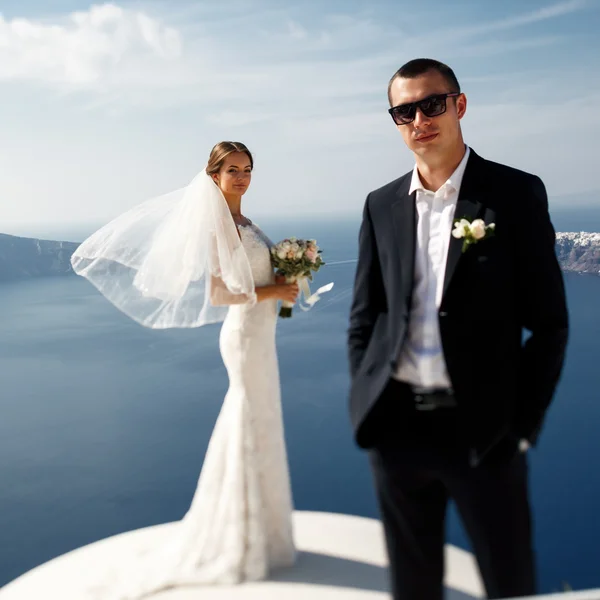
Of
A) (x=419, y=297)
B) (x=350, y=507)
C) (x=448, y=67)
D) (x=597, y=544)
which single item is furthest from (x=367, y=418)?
(x=597, y=544)

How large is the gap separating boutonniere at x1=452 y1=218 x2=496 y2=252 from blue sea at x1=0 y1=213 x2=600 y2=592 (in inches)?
416

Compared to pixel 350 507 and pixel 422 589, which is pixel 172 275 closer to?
pixel 422 589

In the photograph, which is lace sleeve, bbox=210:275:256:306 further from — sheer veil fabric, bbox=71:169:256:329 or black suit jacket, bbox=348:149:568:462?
black suit jacket, bbox=348:149:568:462

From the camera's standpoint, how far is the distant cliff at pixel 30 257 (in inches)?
1725

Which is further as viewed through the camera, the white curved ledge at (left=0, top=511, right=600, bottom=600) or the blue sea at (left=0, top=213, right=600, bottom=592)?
the blue sea at (left=0, top=213, right=600, bottom=592)

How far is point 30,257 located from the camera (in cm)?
4466

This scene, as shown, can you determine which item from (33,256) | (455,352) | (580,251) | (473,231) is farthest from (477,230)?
(33,256)

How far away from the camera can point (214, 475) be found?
11.0ft

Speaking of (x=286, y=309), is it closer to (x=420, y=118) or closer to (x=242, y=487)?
(x=242, y=487)

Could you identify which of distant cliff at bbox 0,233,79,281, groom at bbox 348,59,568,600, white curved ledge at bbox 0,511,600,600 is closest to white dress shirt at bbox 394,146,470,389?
groom at bbox 348,59,568,600

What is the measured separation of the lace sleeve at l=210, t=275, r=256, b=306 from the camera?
123 inches

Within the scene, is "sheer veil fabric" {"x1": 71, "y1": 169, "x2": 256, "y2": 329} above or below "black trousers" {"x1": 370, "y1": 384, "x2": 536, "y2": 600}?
above

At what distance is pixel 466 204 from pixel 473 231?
0.37 ft

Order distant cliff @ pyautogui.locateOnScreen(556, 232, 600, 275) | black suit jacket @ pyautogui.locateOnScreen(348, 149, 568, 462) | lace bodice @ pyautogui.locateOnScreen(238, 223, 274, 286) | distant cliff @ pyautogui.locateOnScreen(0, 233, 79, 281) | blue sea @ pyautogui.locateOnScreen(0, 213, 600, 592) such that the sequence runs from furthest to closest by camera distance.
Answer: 1. distant cliff @ pyautogui.locateOnScreen(0, 233, 79, 281)
2. distant cliff @ pyautogui.locateOnScreen(556, 232, 600, 275)
3. blue sea @ pyautogui.locateOnScreen(0, 213, 600, 592)
4. lace bodice @ pyautogui.locateOnScreen(238, 223, 274, 286)
5. black suit jacket @ pyautogui.locateOnScreen(348, 149, 568, 462)
